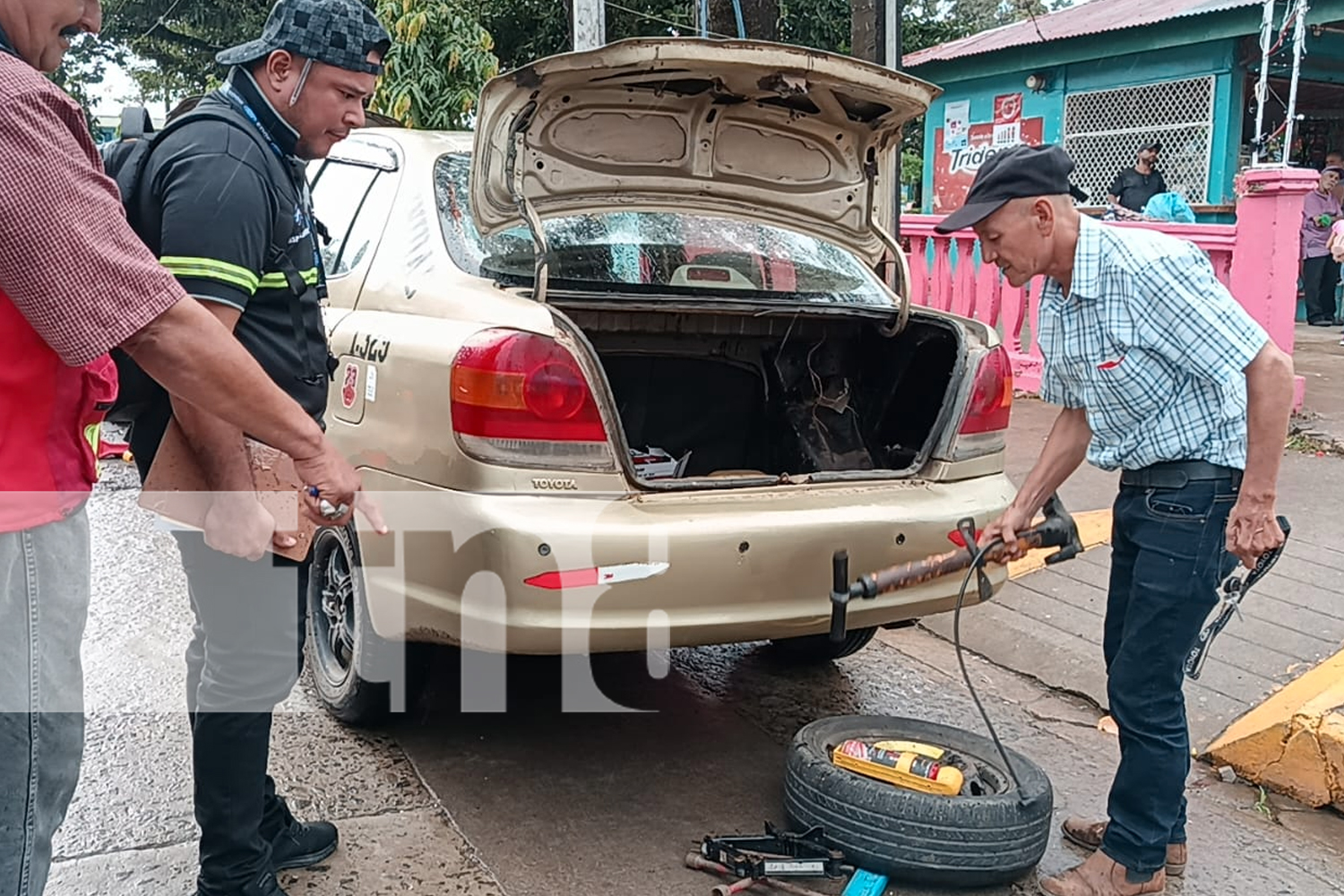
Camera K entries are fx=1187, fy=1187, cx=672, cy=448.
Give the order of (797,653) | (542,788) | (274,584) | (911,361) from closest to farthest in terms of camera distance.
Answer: (274,584)
(542,788)
(911,361)
(797,653)

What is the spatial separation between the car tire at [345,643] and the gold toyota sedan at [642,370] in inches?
0.5

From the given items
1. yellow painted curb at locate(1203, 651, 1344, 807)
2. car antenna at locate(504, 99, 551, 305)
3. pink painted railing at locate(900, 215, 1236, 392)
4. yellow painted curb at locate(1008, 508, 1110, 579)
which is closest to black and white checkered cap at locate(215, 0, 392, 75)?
car antenna at locate(504, 99, 551, 305)

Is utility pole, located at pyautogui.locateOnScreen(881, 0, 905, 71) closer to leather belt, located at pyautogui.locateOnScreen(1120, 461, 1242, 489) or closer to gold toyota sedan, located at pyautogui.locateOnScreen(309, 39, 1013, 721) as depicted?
gold toyota sedan, located at pyautogui.locateOnScreen(309, 39, 1013, 721)

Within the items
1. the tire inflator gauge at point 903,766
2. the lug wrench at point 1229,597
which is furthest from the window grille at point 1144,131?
the tire inflator gauge at point 903,766

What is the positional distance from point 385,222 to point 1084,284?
209 centimetres

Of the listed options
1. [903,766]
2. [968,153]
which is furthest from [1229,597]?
[968,153]

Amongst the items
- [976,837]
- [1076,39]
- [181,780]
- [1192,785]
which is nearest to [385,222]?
[181,780]

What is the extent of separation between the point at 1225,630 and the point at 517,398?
2954 mm

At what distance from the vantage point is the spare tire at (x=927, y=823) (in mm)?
2855

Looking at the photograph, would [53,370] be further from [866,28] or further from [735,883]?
[866,28]

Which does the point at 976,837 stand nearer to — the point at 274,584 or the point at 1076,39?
the point at 274,584

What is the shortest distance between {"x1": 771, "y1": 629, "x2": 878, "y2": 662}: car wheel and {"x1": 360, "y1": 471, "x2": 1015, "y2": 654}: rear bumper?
2.84ft

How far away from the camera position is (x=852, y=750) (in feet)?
10.2

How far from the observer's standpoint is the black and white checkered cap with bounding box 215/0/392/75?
237cm
